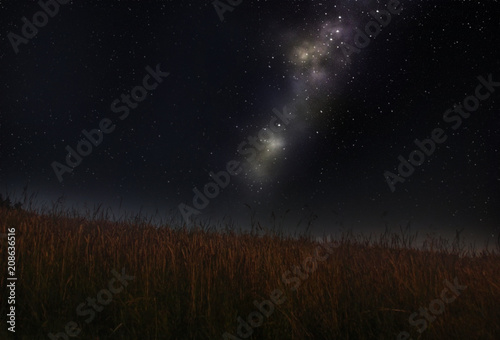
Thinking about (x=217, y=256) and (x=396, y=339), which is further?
(x=217, y=256)

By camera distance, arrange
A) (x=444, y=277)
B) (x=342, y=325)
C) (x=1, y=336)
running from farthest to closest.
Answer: (x=444, y=277)
(x=342, y=325)
(x=1, y=336)

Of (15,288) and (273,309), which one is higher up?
(15,288)

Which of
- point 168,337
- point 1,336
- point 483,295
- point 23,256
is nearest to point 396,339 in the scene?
point 483,295

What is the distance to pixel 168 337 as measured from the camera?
10.9ft

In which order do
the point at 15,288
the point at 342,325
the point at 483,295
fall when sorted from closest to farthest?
the point at 342,325 < the point at 15,288 < the point at 483,295

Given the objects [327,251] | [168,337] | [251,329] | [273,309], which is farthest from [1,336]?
[327,251]

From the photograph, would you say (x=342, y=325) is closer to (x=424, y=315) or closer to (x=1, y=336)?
(x=424, y=315)

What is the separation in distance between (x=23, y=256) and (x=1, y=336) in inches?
54.2

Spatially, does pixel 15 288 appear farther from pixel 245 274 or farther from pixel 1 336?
pixel 245 274

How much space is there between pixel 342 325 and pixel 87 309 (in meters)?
2.34

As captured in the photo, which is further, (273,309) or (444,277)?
(444,277)

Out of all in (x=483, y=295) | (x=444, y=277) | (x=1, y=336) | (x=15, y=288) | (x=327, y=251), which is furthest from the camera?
(x=327, y=251)

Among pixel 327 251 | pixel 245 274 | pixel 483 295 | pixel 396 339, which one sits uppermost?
pixel 327 251

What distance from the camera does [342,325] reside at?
11.8ft
